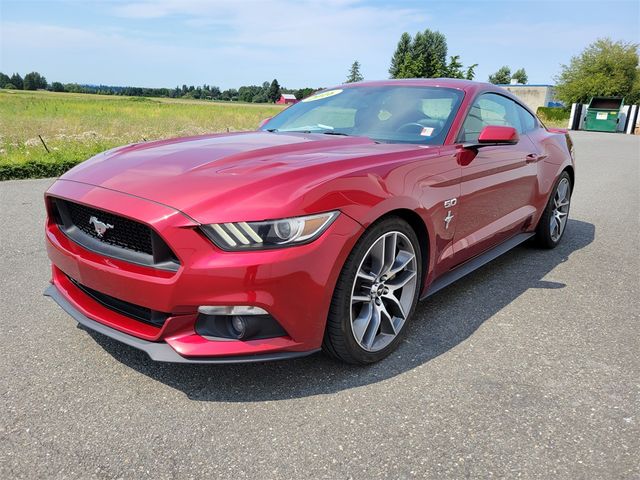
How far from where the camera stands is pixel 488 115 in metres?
3.70

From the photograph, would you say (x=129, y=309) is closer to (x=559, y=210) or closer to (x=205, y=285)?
(x=205, y=285)

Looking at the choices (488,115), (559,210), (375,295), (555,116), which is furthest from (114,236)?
(555,116)

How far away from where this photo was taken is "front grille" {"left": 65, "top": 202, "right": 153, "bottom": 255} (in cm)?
216

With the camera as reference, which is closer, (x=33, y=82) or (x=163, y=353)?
(x=163, y=353)

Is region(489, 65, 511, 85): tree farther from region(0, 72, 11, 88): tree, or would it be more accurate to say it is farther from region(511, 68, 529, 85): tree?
region(0, 72, 11, 88): tree

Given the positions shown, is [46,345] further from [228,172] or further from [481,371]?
[481,371]

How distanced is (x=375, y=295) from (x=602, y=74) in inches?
2145

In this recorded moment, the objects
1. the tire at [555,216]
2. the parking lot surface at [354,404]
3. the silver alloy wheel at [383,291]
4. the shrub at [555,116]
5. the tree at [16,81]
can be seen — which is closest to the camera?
the parking lot surface at [354,404]

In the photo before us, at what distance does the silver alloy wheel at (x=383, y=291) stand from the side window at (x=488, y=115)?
1.01 m

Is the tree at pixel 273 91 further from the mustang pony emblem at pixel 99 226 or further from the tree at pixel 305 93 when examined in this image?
the mustang pony emblem at pixel 99 226

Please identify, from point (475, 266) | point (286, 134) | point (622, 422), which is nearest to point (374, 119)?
point (286, 134)

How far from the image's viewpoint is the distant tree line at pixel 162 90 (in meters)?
83.4

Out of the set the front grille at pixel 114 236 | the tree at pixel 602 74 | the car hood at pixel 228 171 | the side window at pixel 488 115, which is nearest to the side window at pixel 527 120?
the side window at pixel 488 115

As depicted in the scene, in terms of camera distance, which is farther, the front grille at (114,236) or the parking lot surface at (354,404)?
the front grille at (114,236)
